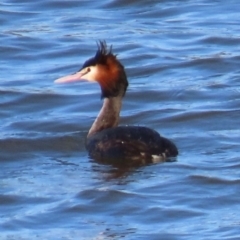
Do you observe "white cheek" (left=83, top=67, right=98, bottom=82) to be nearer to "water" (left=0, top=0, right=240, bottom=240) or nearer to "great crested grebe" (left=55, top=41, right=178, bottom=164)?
"great crested grebe" (left=55, top=41, right=178, bottom=164)

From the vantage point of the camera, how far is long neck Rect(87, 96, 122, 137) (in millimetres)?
11445

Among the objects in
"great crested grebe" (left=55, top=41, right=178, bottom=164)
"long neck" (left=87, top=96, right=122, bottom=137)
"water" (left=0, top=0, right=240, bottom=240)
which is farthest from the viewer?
"long neck" (left=87, top=96, right=122, bottom=137)

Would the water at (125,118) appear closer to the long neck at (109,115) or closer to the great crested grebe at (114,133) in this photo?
the great crested grebe at (114,133)

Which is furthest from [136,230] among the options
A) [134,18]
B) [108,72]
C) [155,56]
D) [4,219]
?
[134,18]

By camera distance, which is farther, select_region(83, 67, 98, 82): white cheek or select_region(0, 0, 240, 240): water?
select_region(83, 67, 98, 82): white cheek

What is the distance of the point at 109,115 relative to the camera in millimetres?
11500

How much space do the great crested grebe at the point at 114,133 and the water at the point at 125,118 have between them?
138 mm

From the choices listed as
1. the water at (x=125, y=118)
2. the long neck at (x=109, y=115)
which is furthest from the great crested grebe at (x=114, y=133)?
the water at (x=125, y=118)

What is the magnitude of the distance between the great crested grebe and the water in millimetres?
138

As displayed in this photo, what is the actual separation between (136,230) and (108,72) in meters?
2.96

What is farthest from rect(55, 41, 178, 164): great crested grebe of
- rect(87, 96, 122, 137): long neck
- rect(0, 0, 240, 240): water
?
rect(0, 0, 240, 240): water

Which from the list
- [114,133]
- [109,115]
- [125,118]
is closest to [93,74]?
[109,115]

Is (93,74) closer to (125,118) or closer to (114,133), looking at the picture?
(114,133)

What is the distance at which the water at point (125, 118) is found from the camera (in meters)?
9.05
